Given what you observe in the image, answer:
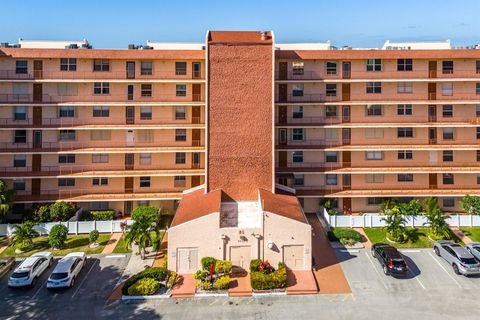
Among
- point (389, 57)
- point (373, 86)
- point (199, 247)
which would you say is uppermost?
point (389, 57)

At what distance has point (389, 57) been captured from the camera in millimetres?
41344

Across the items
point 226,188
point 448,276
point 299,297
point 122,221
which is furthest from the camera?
point 122,221

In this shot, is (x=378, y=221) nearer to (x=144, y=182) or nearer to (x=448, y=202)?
(x=448, y=202)

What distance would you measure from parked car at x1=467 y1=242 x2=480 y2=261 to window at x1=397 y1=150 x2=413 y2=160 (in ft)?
38.1

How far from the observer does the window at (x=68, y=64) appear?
4072cm

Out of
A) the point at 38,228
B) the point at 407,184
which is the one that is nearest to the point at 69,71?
the point at 38,228

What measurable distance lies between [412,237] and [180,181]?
2353cm

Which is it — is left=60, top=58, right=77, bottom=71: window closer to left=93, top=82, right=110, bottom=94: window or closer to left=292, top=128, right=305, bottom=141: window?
left=93, top=82, right=110, bottom=94: window

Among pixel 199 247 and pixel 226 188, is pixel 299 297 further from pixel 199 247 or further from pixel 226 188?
pixel 226 188

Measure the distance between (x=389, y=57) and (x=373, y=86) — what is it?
10.7 ft

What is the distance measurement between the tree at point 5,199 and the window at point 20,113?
22.6ft

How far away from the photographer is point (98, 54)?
4025 centimetres

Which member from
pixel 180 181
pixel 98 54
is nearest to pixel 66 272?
pixel 180 181

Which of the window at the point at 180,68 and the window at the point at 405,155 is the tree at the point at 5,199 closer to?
the window at the point at 180,68
